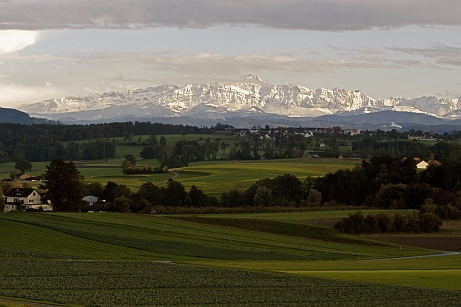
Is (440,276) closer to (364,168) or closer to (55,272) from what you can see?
(55,272)

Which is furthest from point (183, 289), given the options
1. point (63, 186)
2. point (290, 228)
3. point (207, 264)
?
point (63, 186)

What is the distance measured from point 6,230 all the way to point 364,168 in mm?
68165

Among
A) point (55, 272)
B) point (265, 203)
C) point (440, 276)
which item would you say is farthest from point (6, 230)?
point (265, 203)

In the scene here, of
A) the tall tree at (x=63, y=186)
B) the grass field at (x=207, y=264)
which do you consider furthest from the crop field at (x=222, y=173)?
the grass field at (x=207, y=264)

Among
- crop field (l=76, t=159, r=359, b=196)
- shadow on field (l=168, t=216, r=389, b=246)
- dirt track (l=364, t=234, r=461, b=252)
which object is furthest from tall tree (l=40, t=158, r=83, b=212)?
dirt track (l=364, t=234, r=461, b=252)

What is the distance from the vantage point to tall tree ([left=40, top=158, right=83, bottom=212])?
8544cm

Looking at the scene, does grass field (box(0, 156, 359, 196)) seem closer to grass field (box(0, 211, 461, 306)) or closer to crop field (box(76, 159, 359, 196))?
crop field (box(76, 159, 359, 196))

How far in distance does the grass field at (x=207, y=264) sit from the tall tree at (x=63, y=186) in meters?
14.6

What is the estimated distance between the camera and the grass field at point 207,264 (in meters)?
30.6

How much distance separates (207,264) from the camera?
145ft

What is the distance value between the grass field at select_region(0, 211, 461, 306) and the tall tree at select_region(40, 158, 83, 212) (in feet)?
48.0

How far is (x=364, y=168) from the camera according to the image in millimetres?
114188

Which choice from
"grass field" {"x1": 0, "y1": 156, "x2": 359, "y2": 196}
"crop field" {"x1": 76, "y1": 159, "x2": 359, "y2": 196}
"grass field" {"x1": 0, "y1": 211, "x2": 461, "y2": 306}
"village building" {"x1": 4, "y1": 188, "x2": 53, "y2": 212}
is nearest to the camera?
"grass field" {"x1": 0, "y1": 211, "x2": 461, "y2": 306}

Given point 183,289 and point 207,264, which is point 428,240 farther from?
point 183,289
